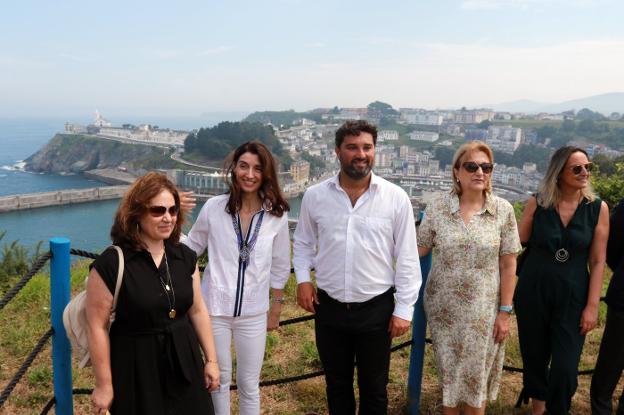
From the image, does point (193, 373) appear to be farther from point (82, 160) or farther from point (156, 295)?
point (82, 160)

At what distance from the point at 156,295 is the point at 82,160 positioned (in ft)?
263

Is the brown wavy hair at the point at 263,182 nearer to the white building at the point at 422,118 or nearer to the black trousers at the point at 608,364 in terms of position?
the black trousers at the point at 608,364

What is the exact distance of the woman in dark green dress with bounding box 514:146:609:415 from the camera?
1.88 m

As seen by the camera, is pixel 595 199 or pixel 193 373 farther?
pixel 595 199

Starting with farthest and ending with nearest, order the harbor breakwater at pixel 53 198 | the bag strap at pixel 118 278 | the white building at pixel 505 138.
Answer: the white building at pixel 505 138
the harbor breakwater at pixel 53 198
the bag strap at pixel 118 278

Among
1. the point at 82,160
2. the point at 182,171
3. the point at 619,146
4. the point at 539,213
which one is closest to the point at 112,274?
the point at 539,213

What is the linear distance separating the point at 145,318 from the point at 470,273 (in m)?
1.17

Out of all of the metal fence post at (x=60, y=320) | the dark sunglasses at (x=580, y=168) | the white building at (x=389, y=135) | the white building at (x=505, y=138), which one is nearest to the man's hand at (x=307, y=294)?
the metal fence post at (x=60, y=320)

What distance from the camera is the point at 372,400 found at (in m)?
1.81

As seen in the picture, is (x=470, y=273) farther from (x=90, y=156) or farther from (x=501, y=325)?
(x=90, y=156)

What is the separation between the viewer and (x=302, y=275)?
1.85 meters

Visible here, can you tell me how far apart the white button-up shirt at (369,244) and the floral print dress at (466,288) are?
0.52ft

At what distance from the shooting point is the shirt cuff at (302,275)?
1.84 m

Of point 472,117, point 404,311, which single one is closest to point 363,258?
point 404,311
